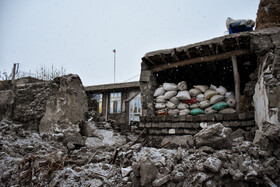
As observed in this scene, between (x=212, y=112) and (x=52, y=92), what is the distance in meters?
4.24

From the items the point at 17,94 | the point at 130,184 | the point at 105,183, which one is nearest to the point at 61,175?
the point at 105,183

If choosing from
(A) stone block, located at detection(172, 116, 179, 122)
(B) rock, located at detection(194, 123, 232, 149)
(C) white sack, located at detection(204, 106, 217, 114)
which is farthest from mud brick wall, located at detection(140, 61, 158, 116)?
(B) rock, located at detection(194, 123, 232, 149)

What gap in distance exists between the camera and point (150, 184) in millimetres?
2918

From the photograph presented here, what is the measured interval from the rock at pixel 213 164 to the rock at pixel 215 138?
17.6 inches

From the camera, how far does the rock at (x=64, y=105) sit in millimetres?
5258

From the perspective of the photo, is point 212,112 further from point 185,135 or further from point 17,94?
point 17,94

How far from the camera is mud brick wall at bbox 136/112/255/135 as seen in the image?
4.42 m

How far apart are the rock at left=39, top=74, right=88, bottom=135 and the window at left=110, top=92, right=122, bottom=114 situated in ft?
22.8

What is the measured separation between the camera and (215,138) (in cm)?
337

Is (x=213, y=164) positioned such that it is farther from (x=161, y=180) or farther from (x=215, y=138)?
(x=161, y=180)

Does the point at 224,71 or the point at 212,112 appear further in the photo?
the point at 224,71

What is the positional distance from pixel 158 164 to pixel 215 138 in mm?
1057

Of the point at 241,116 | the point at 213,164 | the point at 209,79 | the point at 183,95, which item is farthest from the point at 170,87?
the point at 213,164

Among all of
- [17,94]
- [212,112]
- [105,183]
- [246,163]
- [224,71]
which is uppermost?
[224,71]
